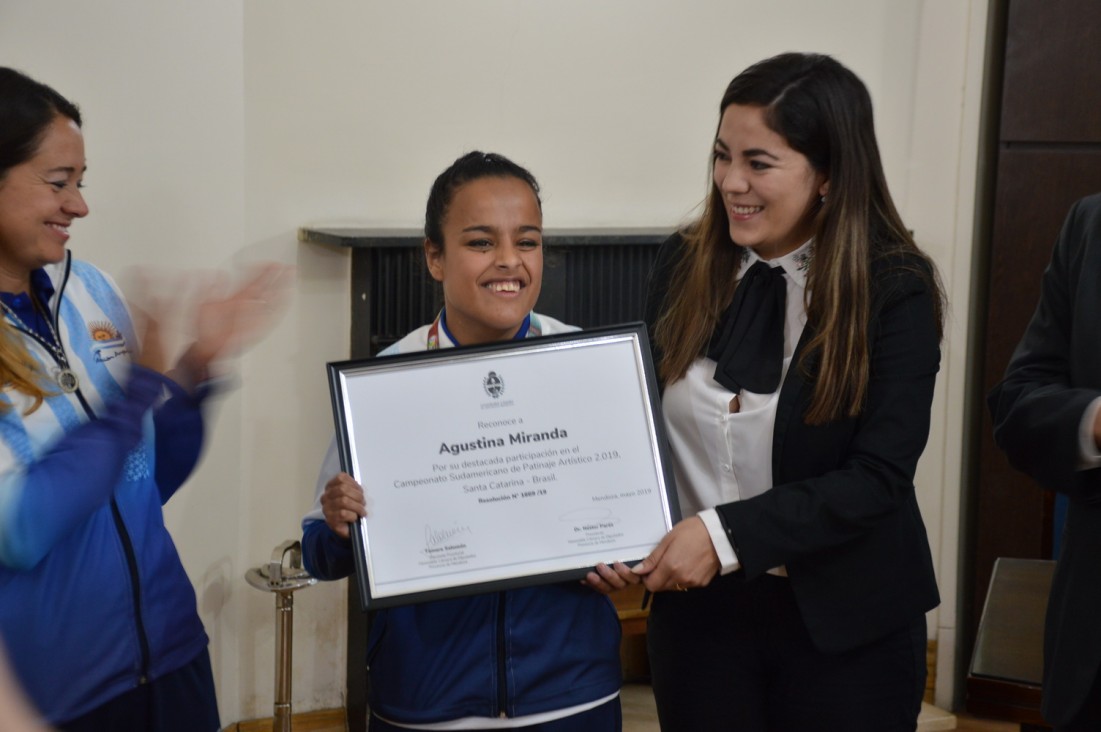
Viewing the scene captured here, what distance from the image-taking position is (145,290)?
1.64 meters

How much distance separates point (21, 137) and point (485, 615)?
98cm

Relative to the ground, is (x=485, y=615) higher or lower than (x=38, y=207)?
lower

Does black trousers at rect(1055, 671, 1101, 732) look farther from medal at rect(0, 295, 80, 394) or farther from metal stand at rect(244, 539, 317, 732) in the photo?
metal stand at rect(244, 539, 317, 732)

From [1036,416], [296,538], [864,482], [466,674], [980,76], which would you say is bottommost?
[296,538]

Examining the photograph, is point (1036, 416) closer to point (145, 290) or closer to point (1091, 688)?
point (1091, 688)

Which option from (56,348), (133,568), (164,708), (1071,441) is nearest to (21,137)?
(56,348)

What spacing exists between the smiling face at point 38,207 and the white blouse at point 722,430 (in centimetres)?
97

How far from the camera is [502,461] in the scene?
1.74m

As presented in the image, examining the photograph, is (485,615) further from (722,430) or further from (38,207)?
(38,207)

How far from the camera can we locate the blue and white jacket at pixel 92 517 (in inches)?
56.7

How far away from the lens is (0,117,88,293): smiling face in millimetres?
1693

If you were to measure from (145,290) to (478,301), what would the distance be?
491mm

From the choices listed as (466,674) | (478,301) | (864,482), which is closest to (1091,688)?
(864,482)

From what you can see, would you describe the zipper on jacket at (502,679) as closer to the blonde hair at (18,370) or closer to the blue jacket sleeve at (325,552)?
the blue jacket sleeve at (325,552)
